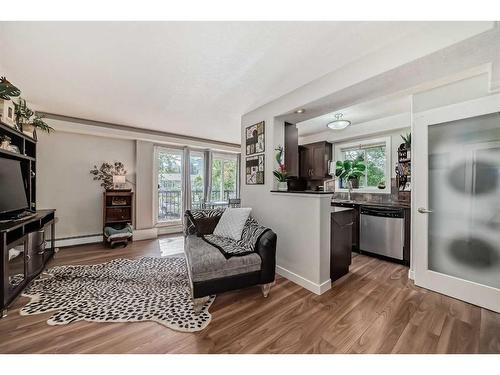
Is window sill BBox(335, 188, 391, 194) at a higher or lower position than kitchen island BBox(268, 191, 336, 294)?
higher

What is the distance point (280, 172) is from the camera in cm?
288

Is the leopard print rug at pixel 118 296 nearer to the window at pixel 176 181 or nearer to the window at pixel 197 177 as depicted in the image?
the window at pixel 176 181

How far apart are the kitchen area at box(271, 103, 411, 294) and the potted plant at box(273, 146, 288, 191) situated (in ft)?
0.58

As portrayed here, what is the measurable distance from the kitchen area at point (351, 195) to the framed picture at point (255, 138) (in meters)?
0.37

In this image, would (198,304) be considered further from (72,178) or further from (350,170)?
(72,178)

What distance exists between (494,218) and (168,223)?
559 cm

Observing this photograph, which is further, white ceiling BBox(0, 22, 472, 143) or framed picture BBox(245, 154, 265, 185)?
framed picture BBox(245, 154, 265, 185)

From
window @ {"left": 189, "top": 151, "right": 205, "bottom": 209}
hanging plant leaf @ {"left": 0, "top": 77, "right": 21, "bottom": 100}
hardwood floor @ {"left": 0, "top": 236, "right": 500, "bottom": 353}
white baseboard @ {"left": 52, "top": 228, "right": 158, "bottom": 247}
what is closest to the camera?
hardwood floor @ {"left": 0, "top": 236, "right": 500, "bottom": 353}

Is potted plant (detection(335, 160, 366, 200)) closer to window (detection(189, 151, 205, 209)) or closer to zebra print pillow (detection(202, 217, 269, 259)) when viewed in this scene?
zebra print pillow (detection(202, 217, 269, 259))

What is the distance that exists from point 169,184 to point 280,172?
350 cm

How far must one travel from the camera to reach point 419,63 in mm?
1634

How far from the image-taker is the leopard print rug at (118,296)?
1.81m

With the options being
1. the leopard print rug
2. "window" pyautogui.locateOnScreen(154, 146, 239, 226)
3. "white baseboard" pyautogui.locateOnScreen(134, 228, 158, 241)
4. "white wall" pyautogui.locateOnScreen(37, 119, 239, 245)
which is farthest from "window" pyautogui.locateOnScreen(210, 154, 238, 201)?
the leopard print rug

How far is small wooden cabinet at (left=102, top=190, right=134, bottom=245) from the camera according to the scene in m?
4.07
